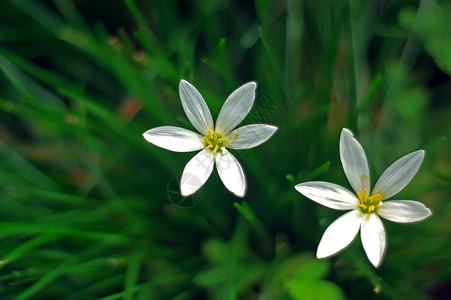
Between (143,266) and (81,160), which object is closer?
(143,266)

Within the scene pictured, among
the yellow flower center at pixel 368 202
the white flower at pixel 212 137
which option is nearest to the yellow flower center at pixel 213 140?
the white flower at pixel 212 137

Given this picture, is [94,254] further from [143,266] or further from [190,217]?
[190,217]

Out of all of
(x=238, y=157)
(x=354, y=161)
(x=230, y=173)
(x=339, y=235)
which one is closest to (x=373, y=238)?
(x=339, y=235)

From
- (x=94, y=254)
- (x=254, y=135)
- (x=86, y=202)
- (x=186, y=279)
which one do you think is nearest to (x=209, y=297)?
(x=186, y=279)

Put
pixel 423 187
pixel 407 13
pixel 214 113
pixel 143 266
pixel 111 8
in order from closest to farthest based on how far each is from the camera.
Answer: pixel 214 113 → pixel 423 187 → pixel 143 266 → pixel 407 13 → pixel 111 8

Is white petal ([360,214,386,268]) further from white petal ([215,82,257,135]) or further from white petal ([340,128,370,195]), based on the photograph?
white petal ([215,82,257,135])

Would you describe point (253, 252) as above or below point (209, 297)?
above
